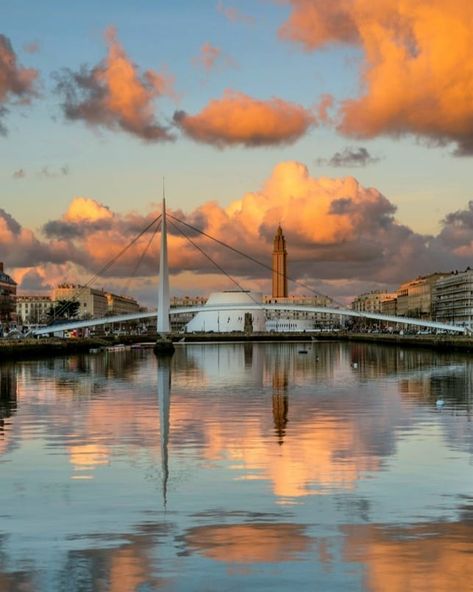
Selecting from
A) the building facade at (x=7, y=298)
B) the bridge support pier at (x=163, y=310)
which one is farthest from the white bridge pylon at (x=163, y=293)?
the building facade at (x=7, y=298)

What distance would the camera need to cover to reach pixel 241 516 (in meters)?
12.4

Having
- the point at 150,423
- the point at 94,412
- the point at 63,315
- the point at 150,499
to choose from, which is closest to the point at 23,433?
the point at 150,423

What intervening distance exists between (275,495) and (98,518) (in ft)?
9.03

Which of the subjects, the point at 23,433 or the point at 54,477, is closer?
the point at 54,477

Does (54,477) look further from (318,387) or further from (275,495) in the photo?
(318,387)

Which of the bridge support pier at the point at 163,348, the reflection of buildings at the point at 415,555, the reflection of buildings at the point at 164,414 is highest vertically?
the bridge support pier at the point at 163,348

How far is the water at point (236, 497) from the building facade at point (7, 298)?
127 meters

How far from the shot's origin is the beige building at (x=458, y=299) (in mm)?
176875

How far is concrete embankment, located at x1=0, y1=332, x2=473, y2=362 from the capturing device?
77188 millimetres

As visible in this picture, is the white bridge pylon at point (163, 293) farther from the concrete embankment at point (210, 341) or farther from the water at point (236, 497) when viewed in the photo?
the water at point (236, 497)

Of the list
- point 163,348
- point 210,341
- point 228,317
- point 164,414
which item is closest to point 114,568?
point 164,414

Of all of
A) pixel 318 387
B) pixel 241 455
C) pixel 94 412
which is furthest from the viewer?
pixel 318 387

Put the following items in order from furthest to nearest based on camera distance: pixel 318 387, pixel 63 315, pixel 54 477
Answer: pixel 63 315 < pixel 318 387 < pixel 54 477

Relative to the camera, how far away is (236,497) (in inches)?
544
